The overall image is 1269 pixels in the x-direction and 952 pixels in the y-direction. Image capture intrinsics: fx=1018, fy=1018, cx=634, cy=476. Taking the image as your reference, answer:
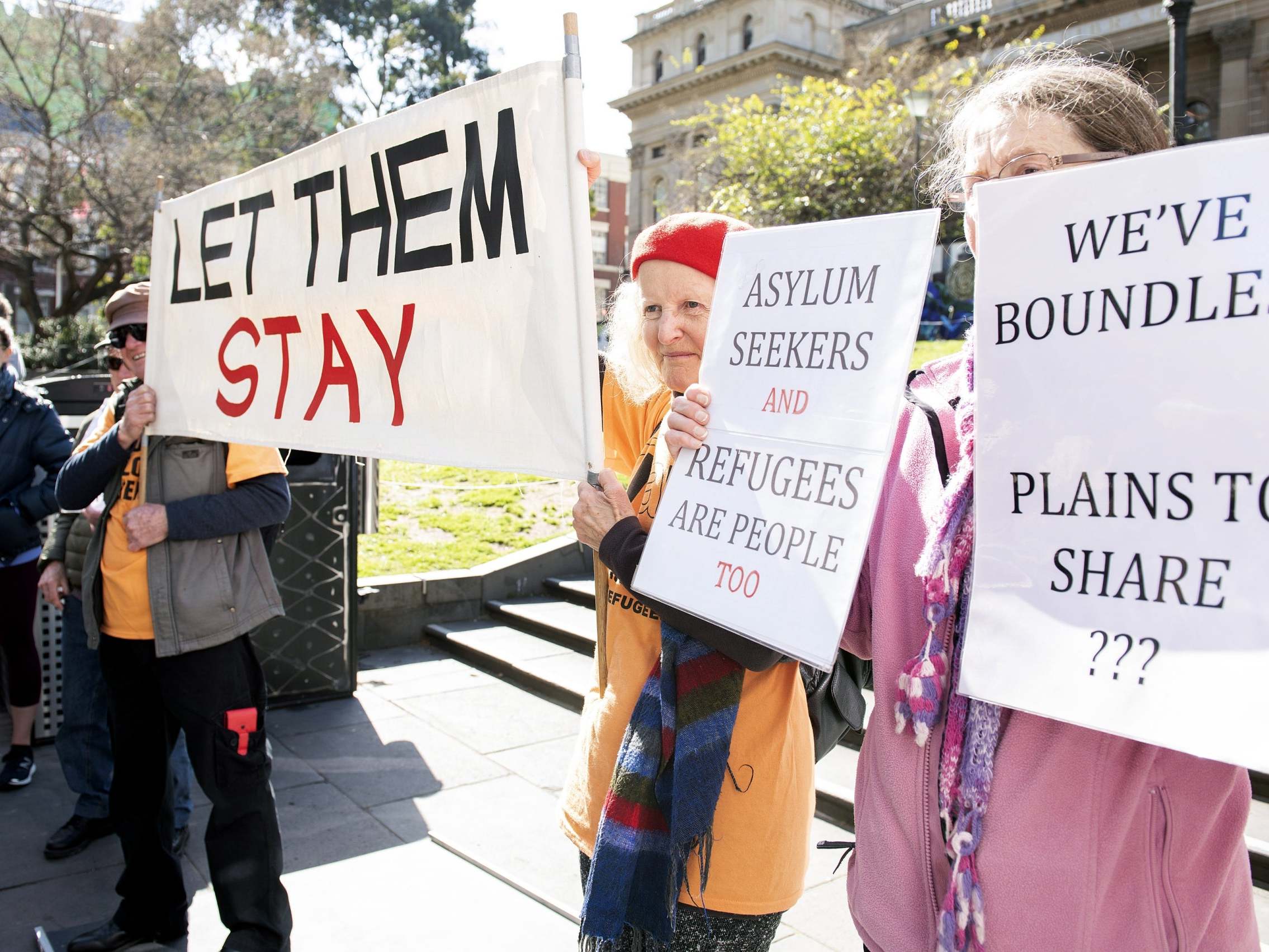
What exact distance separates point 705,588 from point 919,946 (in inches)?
22.3

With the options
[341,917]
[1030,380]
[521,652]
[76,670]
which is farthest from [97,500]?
[521,652]

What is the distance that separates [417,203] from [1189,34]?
1361 inches

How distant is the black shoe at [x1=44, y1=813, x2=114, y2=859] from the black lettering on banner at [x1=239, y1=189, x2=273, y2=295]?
229 centimetres

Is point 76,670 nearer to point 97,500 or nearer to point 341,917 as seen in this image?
point 97,500

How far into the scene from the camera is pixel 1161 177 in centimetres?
115

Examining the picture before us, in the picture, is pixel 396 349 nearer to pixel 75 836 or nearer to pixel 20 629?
pixel 75 836

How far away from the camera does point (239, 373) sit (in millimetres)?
2592

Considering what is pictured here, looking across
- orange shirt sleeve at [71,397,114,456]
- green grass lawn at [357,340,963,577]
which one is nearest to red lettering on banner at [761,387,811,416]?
orange shirt sleeve at [71,397,114,456]

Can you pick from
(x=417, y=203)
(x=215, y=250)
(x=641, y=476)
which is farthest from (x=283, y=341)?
(x=641, y=476)

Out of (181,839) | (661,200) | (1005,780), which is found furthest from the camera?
(661,200)

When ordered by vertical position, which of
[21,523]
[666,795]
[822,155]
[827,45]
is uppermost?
[827,45]

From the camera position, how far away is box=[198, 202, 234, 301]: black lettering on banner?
104 inches

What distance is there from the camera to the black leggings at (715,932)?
5.89ft

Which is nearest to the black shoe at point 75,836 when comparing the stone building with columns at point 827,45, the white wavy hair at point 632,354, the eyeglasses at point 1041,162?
the white wavy hair at point 632,354
